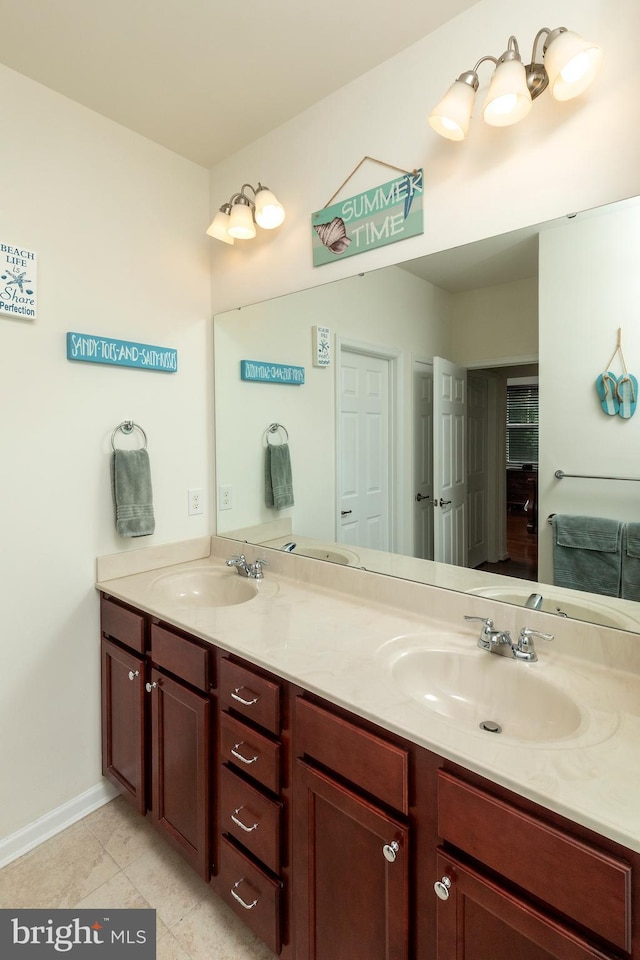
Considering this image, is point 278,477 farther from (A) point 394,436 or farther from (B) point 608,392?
(B) point 608,392

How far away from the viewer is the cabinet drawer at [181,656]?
55.2 inches

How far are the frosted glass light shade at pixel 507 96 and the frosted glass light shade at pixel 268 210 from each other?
0.81 meters

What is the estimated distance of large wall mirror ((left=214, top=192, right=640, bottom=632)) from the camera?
4.01ft

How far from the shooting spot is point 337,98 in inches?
65.6

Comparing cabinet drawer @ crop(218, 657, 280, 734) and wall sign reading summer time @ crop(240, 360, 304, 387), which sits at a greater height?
wall sign reading summer time @ crop(240, 360, 304, 387)

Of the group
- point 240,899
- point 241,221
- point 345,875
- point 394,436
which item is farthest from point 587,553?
point 241,221

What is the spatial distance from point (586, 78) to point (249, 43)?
1.01 metres

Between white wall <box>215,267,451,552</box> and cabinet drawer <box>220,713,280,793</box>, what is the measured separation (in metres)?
0.74

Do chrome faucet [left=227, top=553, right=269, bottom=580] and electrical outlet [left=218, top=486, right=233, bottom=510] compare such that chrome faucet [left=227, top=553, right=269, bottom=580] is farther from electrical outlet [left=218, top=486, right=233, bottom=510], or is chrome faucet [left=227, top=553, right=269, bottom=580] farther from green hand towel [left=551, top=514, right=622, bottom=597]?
green hand towel [left=551, top=514, right=622, bottom=597]

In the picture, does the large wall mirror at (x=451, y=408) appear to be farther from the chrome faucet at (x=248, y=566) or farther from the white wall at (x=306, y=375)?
the chrome faucet at (x=248, y=566)

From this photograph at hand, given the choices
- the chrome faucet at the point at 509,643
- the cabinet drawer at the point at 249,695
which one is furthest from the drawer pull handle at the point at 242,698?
the chrome faucet at the point at 509,643

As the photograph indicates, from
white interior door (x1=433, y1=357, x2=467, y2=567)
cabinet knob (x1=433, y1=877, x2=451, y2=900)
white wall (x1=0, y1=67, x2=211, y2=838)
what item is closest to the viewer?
cabinet knob (x1=433, y1=877, x2=451, y2=900)

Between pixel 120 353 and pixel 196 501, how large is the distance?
27.7 inches

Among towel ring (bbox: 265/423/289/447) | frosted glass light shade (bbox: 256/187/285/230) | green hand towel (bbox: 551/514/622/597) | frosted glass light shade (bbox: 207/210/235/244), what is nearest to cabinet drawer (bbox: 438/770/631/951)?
green hand towel (bbox: 551/514/622/597)
